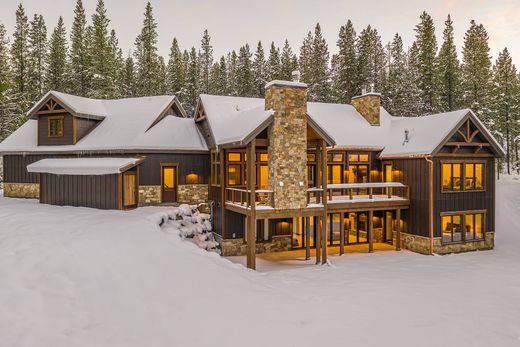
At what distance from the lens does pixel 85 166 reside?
17969 millimetres

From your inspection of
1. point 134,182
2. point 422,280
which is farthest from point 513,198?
point 134,182

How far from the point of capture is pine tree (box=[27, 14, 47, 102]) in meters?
36.8

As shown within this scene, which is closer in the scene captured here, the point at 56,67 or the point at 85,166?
the point at 85,166

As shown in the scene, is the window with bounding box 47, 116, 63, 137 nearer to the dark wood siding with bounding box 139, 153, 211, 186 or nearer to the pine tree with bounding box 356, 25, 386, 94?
the dark wood siding with bounding box 139, 153, 211, 186

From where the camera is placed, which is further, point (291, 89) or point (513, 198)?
point (513, 198)

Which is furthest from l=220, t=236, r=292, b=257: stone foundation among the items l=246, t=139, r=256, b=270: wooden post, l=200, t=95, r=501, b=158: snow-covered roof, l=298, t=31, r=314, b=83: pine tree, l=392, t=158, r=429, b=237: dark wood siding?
l=298, t=31, r=314, b=83: pine tree

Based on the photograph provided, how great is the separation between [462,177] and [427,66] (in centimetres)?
1850

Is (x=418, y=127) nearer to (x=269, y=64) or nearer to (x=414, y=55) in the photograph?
(x=414, y=55)

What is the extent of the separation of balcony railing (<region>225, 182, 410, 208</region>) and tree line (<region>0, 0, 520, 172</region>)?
17.1m

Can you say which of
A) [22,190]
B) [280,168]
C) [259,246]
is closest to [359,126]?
[280,168]

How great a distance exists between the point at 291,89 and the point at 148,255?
29.1 ft

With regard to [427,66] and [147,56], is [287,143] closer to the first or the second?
[427,66]

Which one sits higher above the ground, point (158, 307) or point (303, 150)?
point (303, 150)

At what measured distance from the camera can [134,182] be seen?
744 inches
